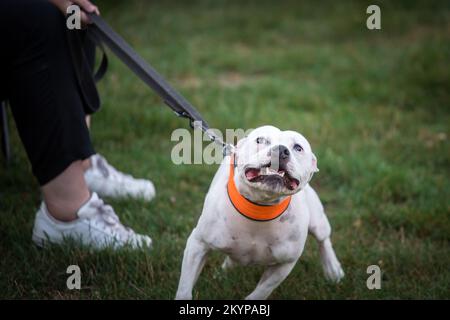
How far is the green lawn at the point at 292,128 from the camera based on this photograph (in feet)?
9.02

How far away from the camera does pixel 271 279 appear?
2.41m

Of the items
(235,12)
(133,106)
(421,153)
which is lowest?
(421,153)

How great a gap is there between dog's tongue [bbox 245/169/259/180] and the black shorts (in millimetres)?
1000

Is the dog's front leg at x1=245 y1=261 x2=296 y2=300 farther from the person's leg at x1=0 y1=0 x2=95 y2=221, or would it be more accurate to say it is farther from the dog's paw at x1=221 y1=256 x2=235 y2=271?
the person's leg at x1=0 y1=0 x2=95 y2=221

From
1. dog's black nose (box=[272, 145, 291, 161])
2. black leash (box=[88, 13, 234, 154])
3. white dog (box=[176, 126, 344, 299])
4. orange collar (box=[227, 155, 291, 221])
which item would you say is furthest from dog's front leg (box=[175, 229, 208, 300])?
dog's black nose (box=[272, 145, 291, 161])

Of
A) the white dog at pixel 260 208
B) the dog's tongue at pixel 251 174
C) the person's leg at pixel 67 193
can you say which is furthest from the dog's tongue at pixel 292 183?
the person's leg at pixel 67 193

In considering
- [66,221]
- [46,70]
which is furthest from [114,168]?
[46,70]

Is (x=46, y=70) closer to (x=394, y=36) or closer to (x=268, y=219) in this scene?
(x=268, y=219)

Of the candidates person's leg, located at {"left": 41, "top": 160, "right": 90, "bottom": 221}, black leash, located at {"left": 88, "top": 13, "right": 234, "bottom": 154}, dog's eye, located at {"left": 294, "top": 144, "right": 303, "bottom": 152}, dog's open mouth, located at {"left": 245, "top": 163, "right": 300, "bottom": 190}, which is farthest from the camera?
person's leg, located at {"left": 41, "top": 160, "right": 90, "bottom": 221}

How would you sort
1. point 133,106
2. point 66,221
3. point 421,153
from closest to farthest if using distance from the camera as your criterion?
point 66,221
point 421,153
point 133,106

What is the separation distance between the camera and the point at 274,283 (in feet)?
7.93

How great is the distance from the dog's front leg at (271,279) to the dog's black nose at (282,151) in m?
0.53

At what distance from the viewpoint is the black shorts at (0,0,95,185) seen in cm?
266

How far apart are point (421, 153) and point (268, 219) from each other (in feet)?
7.74
